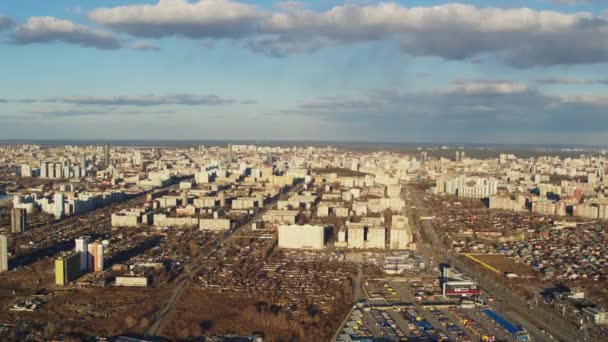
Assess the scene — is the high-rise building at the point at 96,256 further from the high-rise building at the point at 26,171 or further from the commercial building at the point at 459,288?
the high-rise building at the point at 26,171

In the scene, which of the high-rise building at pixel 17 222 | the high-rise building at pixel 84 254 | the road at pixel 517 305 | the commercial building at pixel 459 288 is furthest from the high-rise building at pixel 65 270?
the road at pixel 517 305

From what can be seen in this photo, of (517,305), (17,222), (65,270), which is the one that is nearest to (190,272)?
(65,270)

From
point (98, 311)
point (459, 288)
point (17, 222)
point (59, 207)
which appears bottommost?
point (98, 311)

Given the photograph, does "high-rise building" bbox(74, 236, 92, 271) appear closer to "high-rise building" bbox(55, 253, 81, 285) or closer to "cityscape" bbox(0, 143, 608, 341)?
"cityscape" bbox(0, 143, 608, 341)

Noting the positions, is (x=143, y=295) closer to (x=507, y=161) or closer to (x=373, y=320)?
(x=373, y=320)

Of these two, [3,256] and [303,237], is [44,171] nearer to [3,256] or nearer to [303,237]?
[3,256]

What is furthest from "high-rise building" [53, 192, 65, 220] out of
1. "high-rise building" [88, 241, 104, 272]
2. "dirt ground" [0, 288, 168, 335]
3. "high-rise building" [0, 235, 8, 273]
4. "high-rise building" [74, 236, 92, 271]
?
"dirt ground" [0, 288, 168, 335]
